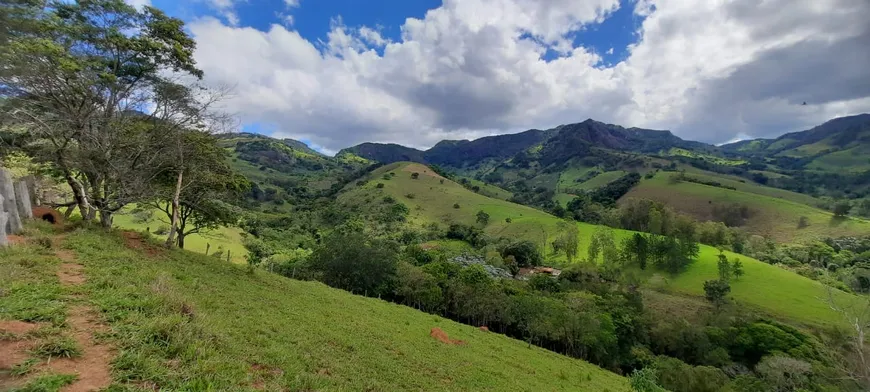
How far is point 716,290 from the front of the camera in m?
68.9

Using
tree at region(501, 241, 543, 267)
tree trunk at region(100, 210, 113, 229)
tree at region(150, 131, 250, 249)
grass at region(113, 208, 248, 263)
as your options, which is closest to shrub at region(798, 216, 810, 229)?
tree at region(501, 241, 543, 267)

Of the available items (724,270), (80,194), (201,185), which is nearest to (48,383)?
(80,194)

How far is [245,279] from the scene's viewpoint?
72.2ft

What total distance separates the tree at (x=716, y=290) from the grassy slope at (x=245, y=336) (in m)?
58.7

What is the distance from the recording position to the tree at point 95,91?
1664cm

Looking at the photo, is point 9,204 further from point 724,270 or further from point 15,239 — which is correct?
point 724,270

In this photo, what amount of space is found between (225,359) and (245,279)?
14210 millimetres

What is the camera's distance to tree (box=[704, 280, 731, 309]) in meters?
68.2

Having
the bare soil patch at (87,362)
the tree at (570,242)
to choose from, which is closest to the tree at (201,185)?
the bare soil patch at (87,362)

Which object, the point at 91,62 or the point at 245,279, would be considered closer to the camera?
the point at 91,62

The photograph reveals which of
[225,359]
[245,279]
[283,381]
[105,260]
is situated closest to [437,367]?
[283,381]

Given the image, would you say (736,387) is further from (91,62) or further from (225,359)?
(91,62)

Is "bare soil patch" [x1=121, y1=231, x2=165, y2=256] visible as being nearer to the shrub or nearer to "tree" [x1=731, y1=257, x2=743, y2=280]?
"tree" [x1=731, y1=257, x2=743, y2=280]

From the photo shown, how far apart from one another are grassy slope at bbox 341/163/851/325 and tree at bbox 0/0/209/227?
3481 inches
